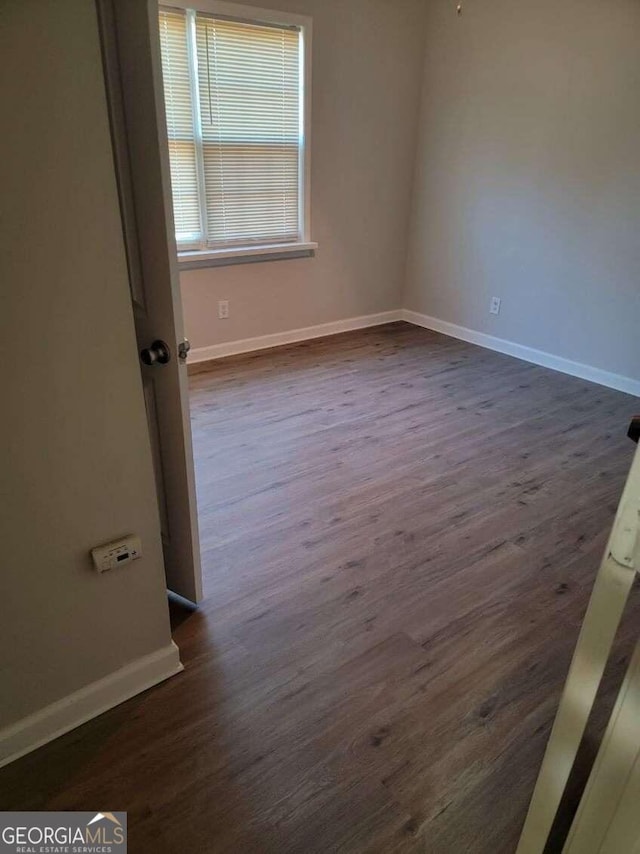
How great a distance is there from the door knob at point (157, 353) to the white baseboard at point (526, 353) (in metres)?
3.30

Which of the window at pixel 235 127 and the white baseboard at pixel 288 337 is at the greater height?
the window at pixel 235 127

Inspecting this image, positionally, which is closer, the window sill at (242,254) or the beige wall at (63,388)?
the beige wall at (63,388)

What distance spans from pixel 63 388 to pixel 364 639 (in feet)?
3.95

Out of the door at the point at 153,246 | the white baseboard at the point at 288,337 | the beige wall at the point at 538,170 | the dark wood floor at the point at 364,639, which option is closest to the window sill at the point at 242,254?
the white baseboard at the point at 288,337

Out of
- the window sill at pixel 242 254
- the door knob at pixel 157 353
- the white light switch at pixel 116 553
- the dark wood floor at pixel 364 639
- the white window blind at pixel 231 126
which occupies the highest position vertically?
the white window blind at pixel 231 126

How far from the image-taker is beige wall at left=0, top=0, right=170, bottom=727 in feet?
3.61

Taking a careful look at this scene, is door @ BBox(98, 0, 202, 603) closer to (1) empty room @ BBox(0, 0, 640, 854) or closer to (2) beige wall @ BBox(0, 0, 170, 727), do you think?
(1) empty room @ BBox(0, 0, 640, 854)

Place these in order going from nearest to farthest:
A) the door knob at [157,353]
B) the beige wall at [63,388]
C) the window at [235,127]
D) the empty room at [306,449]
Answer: the beige wall at [63,388], the empty room at [306,449], the door knob at [157,353], the window at [235,127]

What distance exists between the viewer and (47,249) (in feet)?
3.87

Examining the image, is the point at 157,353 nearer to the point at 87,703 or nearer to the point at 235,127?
the point at 87,703

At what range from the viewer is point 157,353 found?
61.9 inches

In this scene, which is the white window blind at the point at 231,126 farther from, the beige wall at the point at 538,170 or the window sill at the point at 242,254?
the beige wall at the point at 538,170

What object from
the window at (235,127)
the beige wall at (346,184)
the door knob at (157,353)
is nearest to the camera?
the door knob at (157,353)

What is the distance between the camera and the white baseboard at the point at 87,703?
4.91 feet
